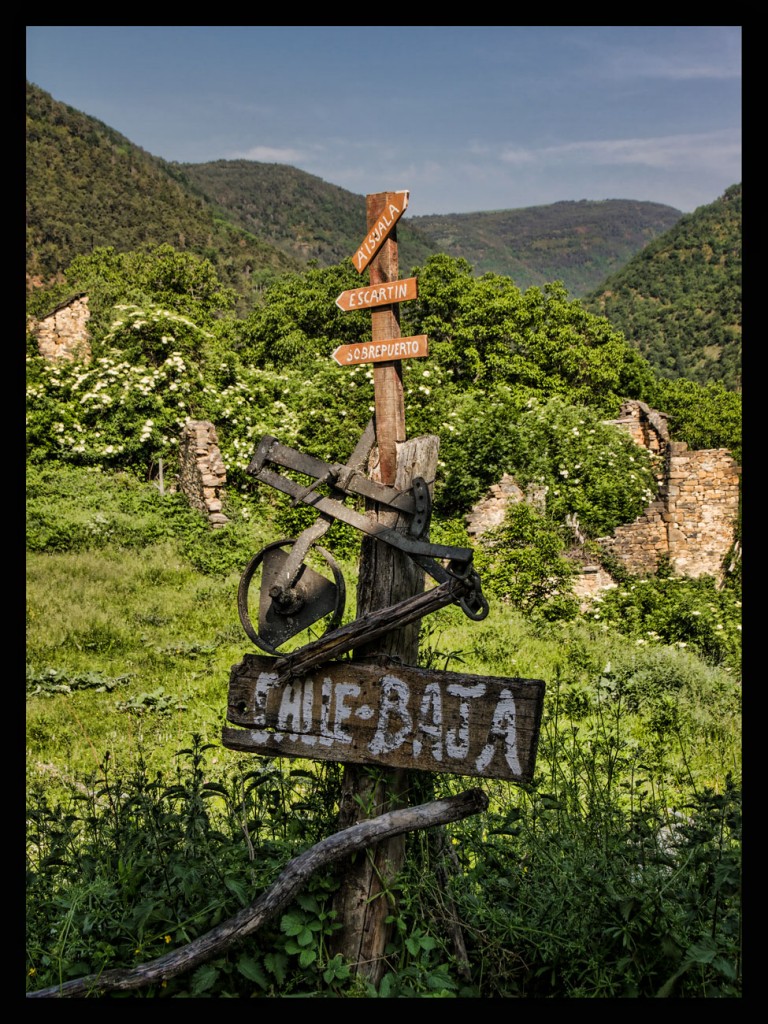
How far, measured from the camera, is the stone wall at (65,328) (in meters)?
17.9

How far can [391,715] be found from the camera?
2.24 meters

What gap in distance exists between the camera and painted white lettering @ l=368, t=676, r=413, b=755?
2223 millimetres

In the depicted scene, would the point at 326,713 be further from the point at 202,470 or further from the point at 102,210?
the point at 102,210

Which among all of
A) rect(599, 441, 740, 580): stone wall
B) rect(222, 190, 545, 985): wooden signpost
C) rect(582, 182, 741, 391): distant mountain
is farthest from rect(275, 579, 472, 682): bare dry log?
rect(582, 182, 741, 391): distant mountain

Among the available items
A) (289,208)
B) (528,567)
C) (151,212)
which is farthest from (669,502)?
(289,208)

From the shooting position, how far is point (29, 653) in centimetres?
712

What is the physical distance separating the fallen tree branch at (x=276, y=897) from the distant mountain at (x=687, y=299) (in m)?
41.8

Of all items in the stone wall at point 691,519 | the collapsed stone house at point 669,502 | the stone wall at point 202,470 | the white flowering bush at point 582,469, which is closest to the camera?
the stone wall at point 202,470

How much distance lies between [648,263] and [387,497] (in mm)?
66885

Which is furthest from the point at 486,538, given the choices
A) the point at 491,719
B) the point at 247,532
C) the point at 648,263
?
the point at 648,263

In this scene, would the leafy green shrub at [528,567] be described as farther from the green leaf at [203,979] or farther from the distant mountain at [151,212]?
the green leaf at [203,979]

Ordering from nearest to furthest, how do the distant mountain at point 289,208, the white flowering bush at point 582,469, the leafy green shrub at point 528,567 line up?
the leafy green shrub at point 528,567 → the white flowering bush at point 582,469 → the distant mountain at point 289,208

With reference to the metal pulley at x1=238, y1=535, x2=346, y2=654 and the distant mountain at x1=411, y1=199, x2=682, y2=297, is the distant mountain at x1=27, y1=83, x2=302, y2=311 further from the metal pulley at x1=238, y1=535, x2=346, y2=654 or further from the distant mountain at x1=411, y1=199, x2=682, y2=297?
the distant mountain at x1=411, y1=199, x2=682, y2=297

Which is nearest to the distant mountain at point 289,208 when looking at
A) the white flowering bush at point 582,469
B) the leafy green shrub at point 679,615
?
the white flowering bush at point 582,469
